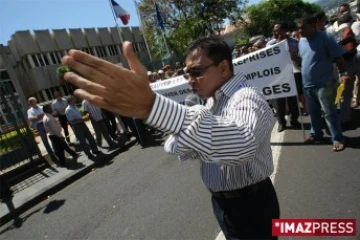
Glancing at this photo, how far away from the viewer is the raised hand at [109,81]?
3.54 feet

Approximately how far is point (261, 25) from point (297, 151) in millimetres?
67740

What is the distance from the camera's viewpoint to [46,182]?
8.02 metres

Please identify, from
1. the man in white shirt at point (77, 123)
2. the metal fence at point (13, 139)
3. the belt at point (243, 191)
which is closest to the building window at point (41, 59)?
the metal fence at point (13, 139)

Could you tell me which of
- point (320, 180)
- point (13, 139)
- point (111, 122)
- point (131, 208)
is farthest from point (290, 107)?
point (13, 139)

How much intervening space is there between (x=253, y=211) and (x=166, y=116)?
104 cm

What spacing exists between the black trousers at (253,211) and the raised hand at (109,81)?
107 cm

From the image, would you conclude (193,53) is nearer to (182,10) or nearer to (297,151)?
(297,151)

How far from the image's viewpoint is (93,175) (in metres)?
7.82

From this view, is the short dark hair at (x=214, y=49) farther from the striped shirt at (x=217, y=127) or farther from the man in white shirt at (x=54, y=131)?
the man in white shirt at (x=54, y=131)

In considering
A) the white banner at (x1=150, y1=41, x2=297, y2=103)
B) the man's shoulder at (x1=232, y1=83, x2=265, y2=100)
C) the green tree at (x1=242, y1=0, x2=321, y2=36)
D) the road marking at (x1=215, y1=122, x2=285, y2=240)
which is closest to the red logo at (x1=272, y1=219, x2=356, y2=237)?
the man's shoulder at (x1=232, y1=83, x2=265, y2=100)

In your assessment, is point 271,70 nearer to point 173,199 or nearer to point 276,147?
point 276,147

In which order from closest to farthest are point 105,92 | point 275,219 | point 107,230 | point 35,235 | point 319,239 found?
point 105,92
point 275,219
point 319,239
point 107,230
point 35,235

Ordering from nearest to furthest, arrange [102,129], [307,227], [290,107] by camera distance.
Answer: [307,227]
[290,107]
[102,129]

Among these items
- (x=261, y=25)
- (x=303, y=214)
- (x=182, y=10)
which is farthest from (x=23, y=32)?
(x=261, y=25)
